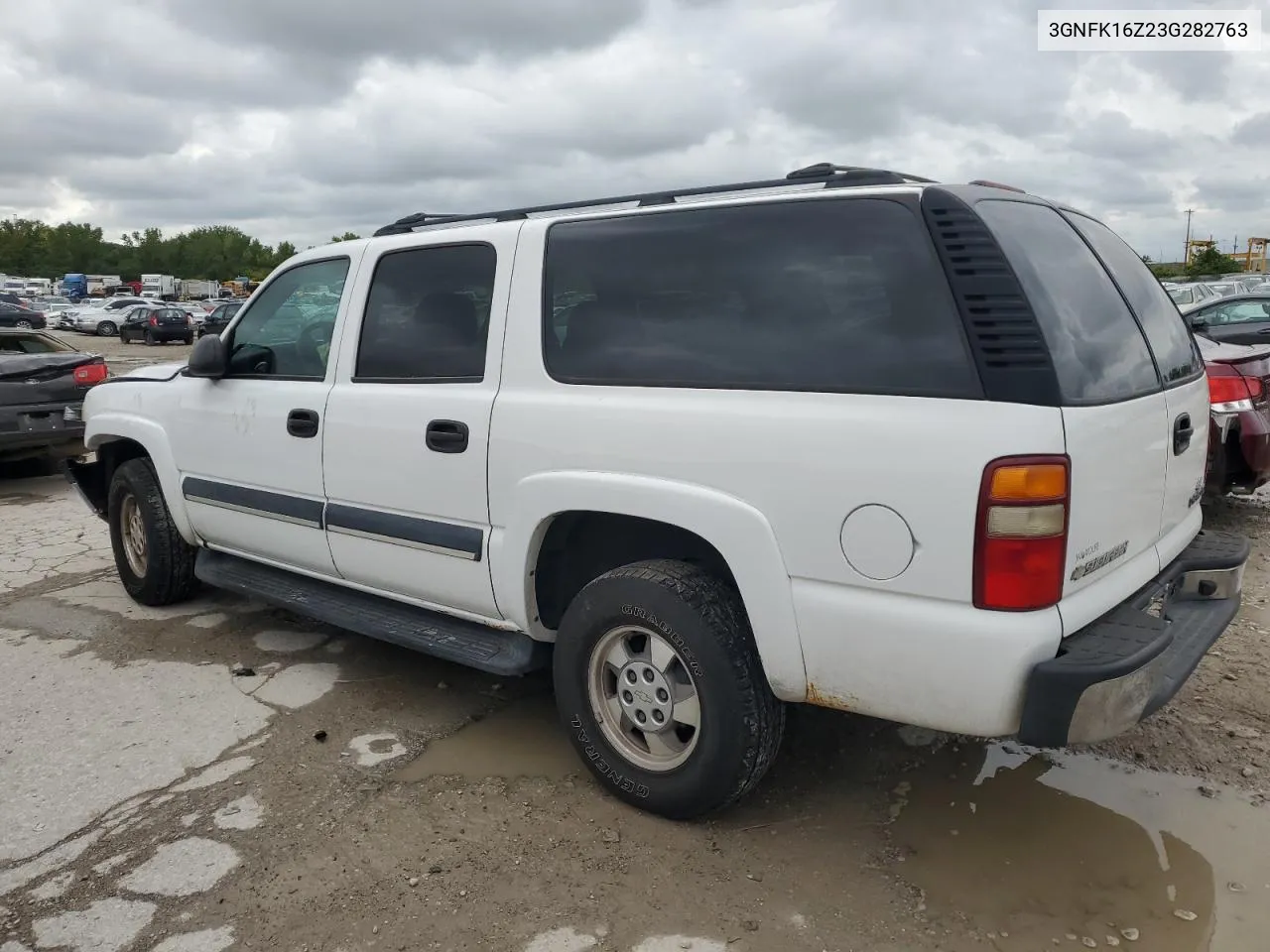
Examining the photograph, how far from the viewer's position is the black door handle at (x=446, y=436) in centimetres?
333

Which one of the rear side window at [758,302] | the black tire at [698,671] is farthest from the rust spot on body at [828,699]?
the rear side window at [758,302]

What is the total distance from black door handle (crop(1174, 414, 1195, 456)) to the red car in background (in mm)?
2953

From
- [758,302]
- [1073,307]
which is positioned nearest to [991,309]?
A: [1073,307]

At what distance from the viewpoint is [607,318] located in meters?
3.11

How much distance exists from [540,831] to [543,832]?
0.01 meters

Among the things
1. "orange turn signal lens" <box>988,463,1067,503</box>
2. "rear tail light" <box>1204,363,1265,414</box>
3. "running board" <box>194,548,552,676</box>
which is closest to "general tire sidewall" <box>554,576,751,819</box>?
"running board" <box>194,548,552,676</box>

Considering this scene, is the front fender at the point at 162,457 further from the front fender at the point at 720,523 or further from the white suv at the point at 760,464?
the front fender at the point at 720,523

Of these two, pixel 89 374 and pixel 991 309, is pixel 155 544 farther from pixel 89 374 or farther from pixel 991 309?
pixel 89 374

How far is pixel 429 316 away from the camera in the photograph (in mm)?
3627

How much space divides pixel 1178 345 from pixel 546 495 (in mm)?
2157

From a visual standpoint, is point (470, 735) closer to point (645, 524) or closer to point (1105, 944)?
point (645, 524)

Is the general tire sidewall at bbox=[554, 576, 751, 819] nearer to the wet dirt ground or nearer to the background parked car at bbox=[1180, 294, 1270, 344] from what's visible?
the wet dirt ground

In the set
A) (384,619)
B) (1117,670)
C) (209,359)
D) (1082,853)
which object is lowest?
(1082,853)

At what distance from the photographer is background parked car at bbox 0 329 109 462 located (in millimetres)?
8195
